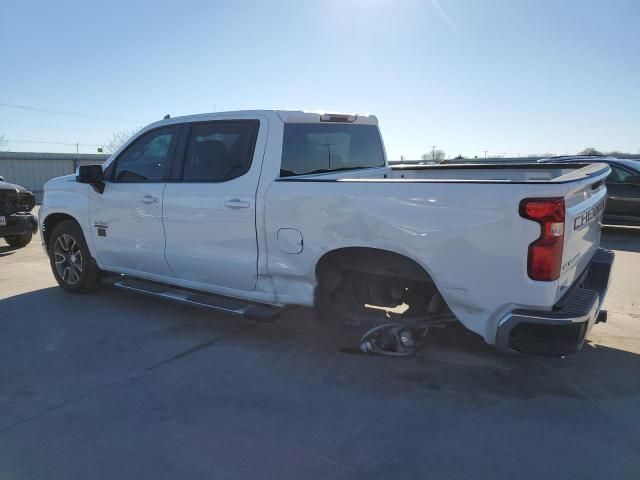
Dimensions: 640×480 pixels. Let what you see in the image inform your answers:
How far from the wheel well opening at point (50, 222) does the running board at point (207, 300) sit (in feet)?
4.04

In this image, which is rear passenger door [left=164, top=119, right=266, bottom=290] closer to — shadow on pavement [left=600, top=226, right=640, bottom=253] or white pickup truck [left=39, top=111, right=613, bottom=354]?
white pickup truck [left=39, top=111, right=613, bottom=354]

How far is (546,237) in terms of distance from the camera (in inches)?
117

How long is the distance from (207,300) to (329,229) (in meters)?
1.51

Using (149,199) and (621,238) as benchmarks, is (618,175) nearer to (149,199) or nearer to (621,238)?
(621,238)

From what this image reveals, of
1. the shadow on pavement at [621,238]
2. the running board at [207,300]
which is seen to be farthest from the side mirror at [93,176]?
the shadow on pavement at [621,238]

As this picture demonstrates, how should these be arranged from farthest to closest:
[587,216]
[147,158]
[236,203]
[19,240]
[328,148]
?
1. [19,240]
2. [147,158]
3. [328,148]
4. [236,203]
5. [587,216]

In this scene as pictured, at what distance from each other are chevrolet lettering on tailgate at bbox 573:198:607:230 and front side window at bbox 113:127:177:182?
11.8 ft

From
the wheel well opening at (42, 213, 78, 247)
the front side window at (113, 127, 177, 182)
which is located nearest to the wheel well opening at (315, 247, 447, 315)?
the front side window at (113, 127, 177, 182)

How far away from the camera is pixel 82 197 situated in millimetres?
5719

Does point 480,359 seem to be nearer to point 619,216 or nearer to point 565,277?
point 565,277

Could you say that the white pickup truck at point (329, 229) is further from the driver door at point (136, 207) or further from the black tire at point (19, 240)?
the black tire at point (19, 240)

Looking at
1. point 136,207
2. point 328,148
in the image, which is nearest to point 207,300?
point 136,207

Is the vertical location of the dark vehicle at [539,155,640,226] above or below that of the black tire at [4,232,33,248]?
above

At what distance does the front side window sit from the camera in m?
5.04
